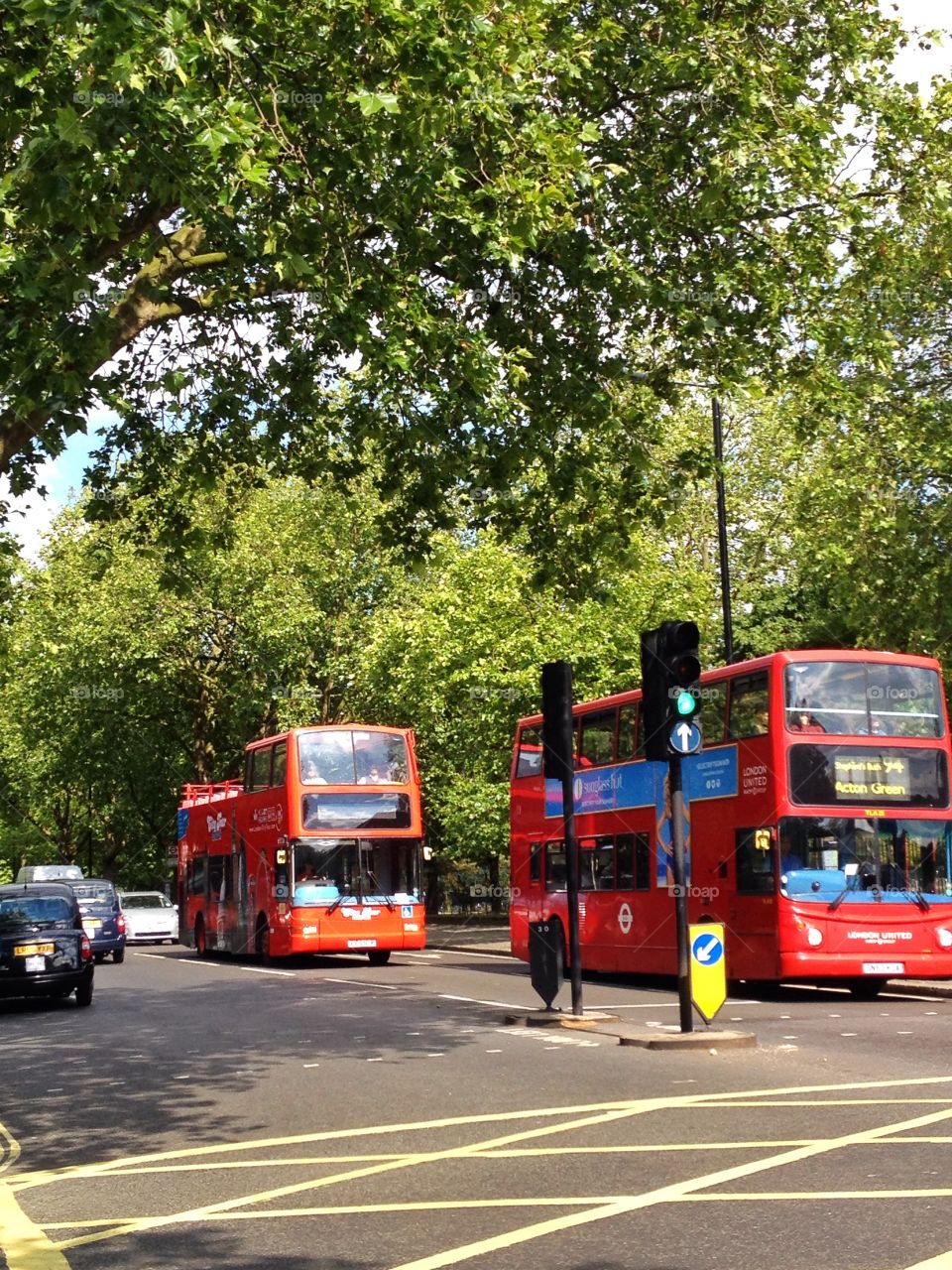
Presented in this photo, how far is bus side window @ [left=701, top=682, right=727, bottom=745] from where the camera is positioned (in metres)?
21.7

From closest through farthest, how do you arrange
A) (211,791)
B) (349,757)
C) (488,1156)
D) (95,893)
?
(488,1156), (349,757), (95,893), (211,791)

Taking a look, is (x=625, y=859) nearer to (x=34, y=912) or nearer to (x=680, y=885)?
(x=34, y=912)

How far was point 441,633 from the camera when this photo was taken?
40344 millimetres

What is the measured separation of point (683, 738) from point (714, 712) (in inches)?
289

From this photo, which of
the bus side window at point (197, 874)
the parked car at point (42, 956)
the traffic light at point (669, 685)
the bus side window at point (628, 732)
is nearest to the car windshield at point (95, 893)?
the bus side window at point (197, 874)

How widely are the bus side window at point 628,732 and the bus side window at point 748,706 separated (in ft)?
9.31

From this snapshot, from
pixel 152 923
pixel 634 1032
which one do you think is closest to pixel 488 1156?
pixel 634 1032

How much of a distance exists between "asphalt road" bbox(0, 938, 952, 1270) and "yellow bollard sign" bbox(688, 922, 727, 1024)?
2.00 ft

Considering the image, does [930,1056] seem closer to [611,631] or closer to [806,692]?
[806,692]

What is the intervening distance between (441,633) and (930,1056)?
27202 millimetres

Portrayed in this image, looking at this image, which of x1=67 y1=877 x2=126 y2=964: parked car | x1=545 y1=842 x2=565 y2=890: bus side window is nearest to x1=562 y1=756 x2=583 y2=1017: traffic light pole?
x1=545 y1=842 x2=565 y2=890: bus side window

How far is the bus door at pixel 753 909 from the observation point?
2061cm

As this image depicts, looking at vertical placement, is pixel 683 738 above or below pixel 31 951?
above

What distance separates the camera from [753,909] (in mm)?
21094
